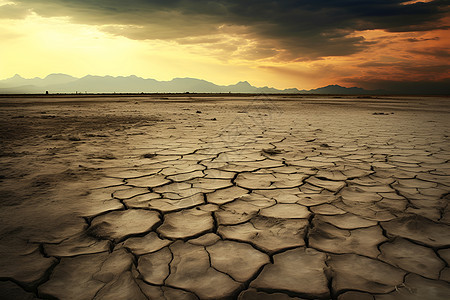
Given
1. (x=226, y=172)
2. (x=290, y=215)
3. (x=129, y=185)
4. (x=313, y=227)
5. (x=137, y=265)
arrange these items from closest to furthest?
(x=137, y=265), (x=313, y=227), (x=290, y=215), (x=129, y=185), (x=226, y=172)

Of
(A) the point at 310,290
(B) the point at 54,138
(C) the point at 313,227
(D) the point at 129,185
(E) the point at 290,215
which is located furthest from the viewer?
(B) the point at 54,138

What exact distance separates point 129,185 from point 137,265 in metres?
0.95

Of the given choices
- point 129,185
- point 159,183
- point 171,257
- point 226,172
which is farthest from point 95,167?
point 171,257

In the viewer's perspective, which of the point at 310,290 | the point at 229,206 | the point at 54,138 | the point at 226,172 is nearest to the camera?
the point at 310,290

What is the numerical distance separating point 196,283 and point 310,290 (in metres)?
0.39

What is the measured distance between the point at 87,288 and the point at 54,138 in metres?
3.34

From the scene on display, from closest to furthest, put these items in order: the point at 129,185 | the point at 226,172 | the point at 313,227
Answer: the point at 313,227 < the point at 129,185 < the point at 226,172

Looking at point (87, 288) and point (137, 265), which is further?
point (137, 265)

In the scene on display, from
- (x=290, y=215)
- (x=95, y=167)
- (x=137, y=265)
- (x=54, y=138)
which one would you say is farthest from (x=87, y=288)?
(x=54, y=138)

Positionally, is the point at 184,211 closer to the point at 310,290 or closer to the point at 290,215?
the point at 290,215

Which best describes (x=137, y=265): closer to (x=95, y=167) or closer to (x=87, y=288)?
(x=87, y=288)

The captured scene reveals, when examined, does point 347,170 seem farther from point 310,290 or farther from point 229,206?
point 310,290

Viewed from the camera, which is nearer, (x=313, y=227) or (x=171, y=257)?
(x=171, y=257)

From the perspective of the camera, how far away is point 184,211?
144cm
